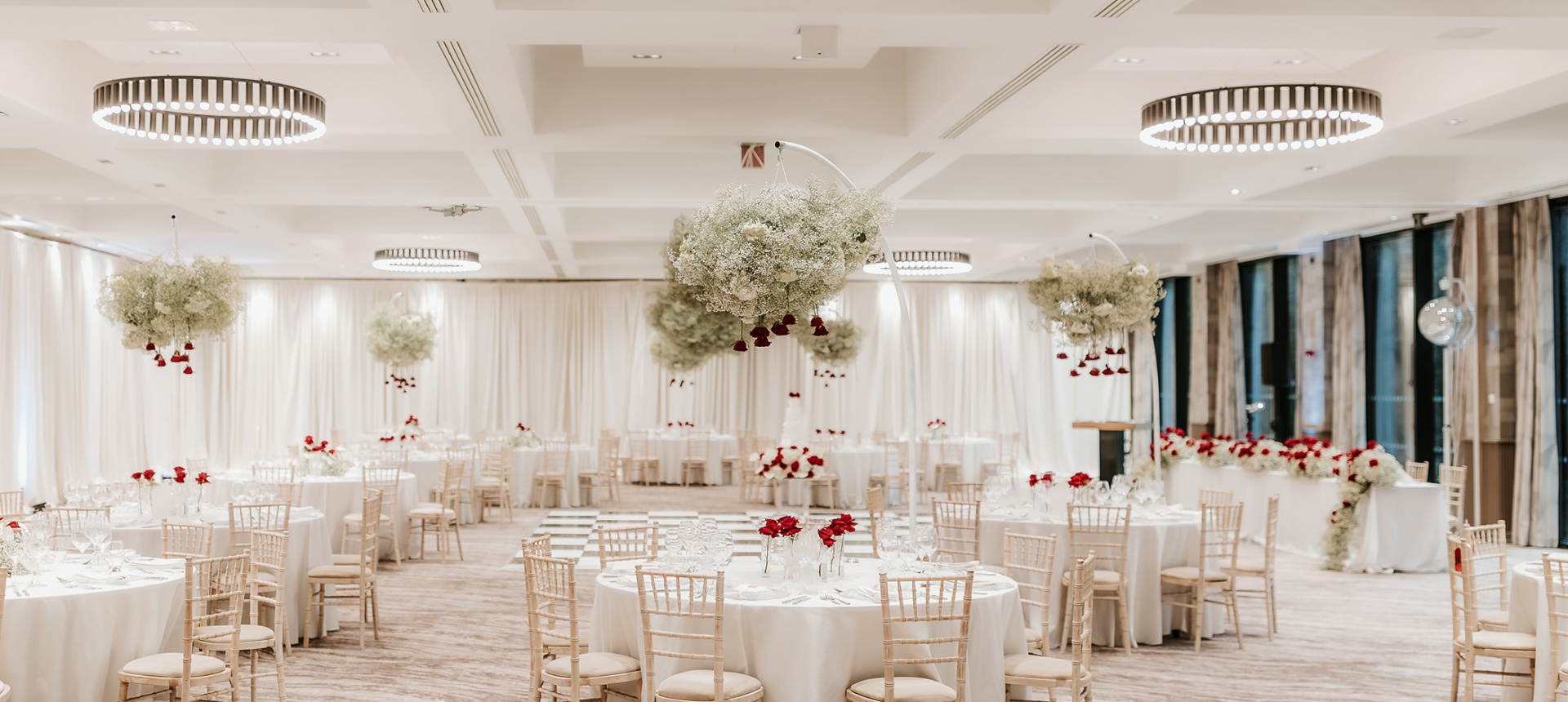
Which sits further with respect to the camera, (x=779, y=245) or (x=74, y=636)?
(x=74, y=636)

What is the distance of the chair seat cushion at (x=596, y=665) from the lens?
214 inches

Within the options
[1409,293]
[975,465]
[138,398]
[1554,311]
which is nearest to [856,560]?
[1554,311]

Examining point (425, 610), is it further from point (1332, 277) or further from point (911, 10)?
point (1332, 277)

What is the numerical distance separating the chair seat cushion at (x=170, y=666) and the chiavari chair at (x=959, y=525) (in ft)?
15.6

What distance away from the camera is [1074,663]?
5359 mm

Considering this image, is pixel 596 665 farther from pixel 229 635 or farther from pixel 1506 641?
pixel 1506 641

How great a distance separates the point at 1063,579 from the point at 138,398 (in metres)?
15.2

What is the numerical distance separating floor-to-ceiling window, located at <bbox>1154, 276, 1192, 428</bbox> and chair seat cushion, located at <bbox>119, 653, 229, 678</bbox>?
673 inches

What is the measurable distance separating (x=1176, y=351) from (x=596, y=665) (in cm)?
1669

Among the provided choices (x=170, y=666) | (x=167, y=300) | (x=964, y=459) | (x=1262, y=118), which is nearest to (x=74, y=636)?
(x=170, y=666)

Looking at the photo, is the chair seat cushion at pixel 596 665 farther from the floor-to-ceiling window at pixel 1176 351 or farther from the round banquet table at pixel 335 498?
the floor-to-ceiling window at pixel 1176 351

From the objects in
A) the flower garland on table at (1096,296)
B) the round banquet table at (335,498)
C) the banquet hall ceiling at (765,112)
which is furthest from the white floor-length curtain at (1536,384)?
the round banquet table at (335,498)

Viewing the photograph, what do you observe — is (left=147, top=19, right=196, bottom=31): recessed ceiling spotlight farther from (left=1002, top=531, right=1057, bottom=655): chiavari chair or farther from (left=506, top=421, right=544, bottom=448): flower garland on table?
(left=506, top=421, right=544, bottom=448): flower garland on table

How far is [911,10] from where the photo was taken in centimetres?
602
